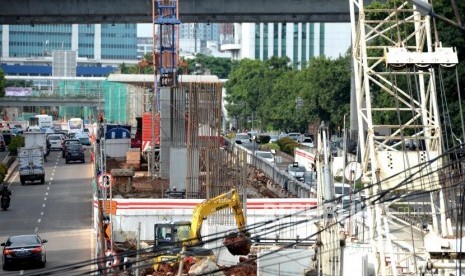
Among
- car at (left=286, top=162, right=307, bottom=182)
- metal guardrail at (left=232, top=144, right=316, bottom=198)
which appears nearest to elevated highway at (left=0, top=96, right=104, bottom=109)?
metal guardrail at (left=232, top=144, right=316, bottom=198)

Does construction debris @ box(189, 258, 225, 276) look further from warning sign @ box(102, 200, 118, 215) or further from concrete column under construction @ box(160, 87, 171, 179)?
concrete column under construction @ box(160, 87, 171, 179)

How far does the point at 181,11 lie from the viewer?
259 feet

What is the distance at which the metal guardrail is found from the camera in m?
53.6

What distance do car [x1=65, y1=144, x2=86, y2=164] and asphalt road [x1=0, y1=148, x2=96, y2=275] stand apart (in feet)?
16.0

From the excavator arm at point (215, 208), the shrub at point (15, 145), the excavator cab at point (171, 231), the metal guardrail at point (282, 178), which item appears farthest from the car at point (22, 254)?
the shrub at point (15, 145)

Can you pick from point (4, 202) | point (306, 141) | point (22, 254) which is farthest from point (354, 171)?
point (306, 141)

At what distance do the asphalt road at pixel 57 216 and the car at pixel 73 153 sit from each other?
4.87 m

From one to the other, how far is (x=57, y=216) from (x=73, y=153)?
30.0 m

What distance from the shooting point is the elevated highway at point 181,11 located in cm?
7756

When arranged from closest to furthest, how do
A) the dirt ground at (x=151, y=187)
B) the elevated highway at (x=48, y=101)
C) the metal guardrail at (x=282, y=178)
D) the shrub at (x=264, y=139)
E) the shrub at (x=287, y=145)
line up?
the metal guardrail at (x=282, y=178) → the dirt ground at (x=151, y=187) → the shrub at (x=287, y=145) → the shrub at (x=264, y=139) → the elevated highway at (x=48, y=101)

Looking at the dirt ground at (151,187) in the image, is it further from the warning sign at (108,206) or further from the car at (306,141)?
the car at (306,141)

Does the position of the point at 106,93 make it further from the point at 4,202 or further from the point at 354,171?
the point at 354,171

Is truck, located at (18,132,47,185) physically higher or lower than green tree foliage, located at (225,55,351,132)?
lower

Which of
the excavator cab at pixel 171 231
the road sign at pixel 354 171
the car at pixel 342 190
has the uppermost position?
the road sign at pixel 354 171
